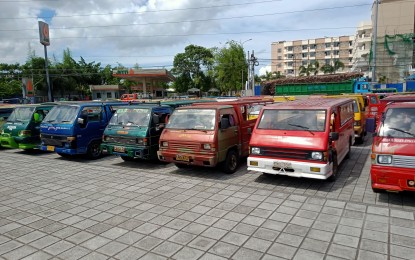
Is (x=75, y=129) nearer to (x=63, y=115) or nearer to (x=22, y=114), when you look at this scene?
(x=63, y=115)

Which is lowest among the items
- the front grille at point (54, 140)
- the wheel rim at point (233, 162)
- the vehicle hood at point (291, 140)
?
the wheel rim at point (233, 162)

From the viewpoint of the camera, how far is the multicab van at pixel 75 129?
10.1m

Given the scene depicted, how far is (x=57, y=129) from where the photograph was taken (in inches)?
404

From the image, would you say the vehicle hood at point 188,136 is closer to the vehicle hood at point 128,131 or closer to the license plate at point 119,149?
the vehicle hood at point 128,131

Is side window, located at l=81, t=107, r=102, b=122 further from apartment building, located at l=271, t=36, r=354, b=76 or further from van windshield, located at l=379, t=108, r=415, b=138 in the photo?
apartment building, located at l=271, t=36, r=354, b=76

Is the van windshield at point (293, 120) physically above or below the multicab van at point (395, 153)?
above

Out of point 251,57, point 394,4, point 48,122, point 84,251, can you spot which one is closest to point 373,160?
point 84,251

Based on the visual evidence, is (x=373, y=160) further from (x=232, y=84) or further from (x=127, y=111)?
(x=232, y=84)

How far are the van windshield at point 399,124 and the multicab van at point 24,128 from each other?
11416 millimetres

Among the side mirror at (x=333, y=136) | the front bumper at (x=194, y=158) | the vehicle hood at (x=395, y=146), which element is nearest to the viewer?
the vehicle hood at (x=395, y=146)

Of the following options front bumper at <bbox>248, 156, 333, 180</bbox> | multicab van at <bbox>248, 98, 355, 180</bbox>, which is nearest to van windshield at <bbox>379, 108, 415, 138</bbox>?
multicab van at <bbox>248, 98, 355, 180</bbox>

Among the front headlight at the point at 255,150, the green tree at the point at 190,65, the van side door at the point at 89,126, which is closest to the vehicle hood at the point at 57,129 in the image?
the van side door at the point at 89,126

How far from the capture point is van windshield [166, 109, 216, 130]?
8219 mm

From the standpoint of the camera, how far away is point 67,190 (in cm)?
720
